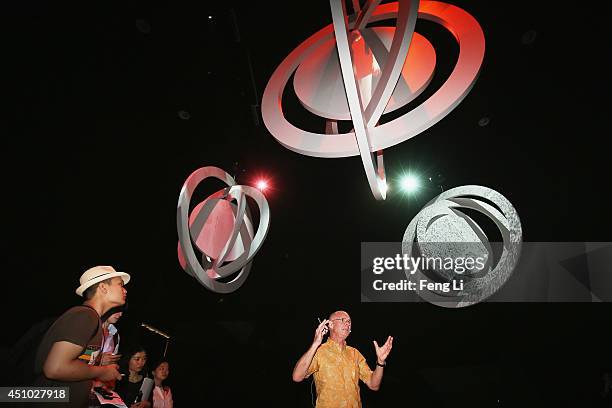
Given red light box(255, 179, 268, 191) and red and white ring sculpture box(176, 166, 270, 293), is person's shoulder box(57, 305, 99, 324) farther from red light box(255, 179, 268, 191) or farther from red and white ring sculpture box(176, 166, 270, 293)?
red light box(255, 179, 268, 191)

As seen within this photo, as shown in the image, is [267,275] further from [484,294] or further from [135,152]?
[484,294]

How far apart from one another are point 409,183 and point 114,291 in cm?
674

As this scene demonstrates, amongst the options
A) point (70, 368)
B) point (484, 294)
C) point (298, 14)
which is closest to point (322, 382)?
point (70, 368)

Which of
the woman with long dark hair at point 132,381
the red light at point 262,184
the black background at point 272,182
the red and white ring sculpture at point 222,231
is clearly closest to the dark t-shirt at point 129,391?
the woman with long dark hair at point 132,381

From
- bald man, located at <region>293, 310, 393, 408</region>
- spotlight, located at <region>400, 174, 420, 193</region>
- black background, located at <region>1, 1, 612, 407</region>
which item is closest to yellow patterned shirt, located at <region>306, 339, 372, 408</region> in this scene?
bald man, located at <region>293, 310, 393, 408</region>

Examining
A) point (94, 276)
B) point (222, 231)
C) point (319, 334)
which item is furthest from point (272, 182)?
point (94, 276)

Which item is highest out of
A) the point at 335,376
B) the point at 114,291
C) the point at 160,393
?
the point at 114,291

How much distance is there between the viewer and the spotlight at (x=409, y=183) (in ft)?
26.2

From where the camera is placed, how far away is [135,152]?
5.89 meters

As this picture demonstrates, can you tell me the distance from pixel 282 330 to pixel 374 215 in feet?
11.7

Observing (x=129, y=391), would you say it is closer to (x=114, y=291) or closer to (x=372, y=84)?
(x=114, y=291)

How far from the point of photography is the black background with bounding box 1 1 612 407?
4566mm

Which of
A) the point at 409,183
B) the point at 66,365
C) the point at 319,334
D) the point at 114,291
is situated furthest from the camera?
the point at 409,183

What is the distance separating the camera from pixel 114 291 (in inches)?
100
